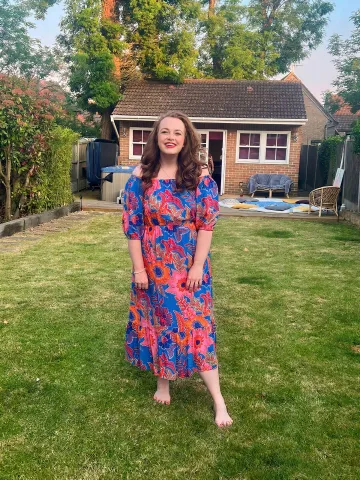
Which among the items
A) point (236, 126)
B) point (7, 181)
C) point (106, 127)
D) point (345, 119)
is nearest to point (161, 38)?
point (106, 127)

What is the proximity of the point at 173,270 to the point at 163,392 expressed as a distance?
31.5 inches

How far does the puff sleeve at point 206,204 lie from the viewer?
8.35ft

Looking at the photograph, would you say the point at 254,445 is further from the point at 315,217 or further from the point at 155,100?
the point at 155,100

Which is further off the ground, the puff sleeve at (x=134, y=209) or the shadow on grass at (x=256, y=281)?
the puff sleeve at (x=134, y=209)

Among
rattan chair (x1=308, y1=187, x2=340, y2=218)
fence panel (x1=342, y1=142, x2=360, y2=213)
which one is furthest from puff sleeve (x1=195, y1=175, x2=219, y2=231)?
rattan chair (x1=308, y1=187, x2=340, y2=218)

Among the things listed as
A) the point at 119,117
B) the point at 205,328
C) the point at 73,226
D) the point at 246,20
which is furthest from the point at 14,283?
the point at 246,20

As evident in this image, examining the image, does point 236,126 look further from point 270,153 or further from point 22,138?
point 22,138

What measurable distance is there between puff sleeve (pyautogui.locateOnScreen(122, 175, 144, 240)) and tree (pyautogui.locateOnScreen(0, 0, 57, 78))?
24559 millimetres

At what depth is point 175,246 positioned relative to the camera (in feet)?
8.48

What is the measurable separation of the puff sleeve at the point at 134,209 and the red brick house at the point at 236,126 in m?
14.7

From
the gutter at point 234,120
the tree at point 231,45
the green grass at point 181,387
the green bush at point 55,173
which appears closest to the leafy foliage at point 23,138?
the green bush at point 55,173

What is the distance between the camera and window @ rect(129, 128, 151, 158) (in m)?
17.6

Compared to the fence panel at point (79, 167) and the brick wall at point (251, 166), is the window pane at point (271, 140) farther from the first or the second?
the fence panel at point (79, 167)

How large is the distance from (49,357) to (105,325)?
74 centimetres
